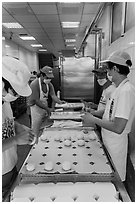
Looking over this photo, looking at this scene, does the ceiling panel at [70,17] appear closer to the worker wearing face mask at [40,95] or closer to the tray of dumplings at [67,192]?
the worker wearing face mask at [40,95]

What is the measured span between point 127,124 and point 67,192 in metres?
0.81

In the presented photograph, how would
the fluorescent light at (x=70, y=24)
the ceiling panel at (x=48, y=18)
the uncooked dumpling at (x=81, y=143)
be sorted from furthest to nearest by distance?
the fluorescent light at (x=70, y=24) → the ceiling panel at (x=48, y=18) → the uncooked dumpling at (x=81, y=143)

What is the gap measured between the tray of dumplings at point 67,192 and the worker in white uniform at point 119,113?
50 centimetres

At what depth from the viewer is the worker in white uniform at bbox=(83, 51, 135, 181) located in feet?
4.72

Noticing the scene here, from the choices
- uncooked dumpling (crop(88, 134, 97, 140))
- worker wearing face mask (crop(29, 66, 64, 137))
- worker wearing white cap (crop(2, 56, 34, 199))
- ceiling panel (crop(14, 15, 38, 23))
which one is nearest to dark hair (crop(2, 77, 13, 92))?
worker wearing white cap (crop(2, 56, 34, 199))

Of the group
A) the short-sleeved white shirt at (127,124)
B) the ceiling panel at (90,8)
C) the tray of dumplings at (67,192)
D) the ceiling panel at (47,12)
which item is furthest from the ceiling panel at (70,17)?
the tray of dumplings at (67,192)

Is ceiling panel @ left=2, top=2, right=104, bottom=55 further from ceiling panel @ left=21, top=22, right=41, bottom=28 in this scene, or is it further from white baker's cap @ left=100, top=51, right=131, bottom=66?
white baker's cap @ left=100, top=51, right=131, bottom=66

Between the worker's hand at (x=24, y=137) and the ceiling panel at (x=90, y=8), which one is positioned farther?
the ceiling panel at (x=90, y=8)

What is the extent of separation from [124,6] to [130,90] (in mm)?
1537

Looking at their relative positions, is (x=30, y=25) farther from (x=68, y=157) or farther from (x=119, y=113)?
(x=68, y=157)

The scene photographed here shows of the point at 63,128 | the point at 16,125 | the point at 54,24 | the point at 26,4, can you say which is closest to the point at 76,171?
the point at 16,125

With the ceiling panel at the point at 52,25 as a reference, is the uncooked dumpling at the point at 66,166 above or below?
below

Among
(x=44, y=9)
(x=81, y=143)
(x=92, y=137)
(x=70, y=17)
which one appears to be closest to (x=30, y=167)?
(x=81, y=143)

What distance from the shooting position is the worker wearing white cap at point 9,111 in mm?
1077
